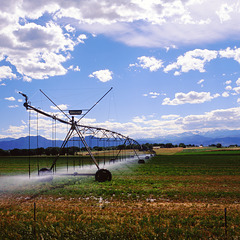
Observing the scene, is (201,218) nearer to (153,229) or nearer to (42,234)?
(153,229)

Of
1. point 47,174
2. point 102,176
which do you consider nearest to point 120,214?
point 102,176

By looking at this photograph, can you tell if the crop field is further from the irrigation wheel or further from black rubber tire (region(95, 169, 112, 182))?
the irrigation wheel

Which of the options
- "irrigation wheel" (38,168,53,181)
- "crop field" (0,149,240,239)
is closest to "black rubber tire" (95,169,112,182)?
"crop field" (0,149,240,239)

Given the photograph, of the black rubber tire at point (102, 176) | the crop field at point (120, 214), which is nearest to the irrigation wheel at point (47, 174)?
the crop field at point (120, 214)

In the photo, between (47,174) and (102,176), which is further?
(47,174)

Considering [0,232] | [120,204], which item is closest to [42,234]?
[0,232]

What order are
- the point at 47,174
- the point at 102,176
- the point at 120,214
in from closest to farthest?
the point at 120,214
the point at 102,176
the point at 47,174

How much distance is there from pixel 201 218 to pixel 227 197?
6497 mm

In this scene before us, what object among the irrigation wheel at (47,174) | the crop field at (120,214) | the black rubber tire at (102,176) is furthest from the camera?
the irrigation wheel at (47,174)

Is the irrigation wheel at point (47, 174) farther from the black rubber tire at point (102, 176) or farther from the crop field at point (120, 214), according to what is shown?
the black rubber tire at point (102, 176)

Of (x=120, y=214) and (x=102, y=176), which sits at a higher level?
(x=102, y=176)

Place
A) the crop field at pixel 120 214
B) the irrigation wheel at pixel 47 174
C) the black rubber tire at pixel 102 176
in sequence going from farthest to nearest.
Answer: the irrigation wheel at pixel 47 174, the black rubber tire at pixel 102 176, the crop field at pixel 120 214

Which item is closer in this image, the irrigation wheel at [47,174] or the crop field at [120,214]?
the crop field at [120,214]

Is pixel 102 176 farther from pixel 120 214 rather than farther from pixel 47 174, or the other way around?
pixel 120 214
